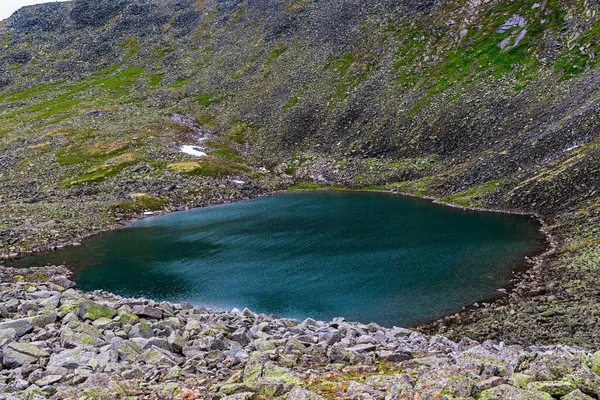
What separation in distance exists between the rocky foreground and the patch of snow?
81473mm

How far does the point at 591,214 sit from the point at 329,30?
114561 millimetres

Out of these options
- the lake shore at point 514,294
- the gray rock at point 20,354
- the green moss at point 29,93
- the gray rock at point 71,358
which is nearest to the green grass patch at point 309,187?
the lake shore at point 514,294

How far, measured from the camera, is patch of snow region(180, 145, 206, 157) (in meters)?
111

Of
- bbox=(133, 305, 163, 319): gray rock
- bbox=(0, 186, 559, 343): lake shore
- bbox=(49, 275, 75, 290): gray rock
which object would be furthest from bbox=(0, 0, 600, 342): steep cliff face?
bbox=(133, 305, 163, 319): gray rock

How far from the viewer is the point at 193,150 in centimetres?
11350

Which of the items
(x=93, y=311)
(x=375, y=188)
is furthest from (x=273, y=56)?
(x=93, y=311)

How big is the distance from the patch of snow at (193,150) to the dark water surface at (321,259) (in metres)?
33.5

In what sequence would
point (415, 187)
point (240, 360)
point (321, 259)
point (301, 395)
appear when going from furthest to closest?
point (415, 187)
point (321, 259)
point (240, 360)
point (301, 395)

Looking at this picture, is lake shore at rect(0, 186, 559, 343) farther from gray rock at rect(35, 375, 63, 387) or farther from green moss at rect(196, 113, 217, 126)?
green moss at rect(196, 113, 217, 126)

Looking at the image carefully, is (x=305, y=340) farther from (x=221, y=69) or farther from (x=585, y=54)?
(x=221, y=69)

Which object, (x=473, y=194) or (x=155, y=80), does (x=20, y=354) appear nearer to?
(x=473, y=194)

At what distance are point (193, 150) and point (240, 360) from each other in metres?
98.1

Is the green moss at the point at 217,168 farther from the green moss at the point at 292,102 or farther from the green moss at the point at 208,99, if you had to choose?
the green moss at the point at 208,99

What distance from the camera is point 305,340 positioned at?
971 inches
